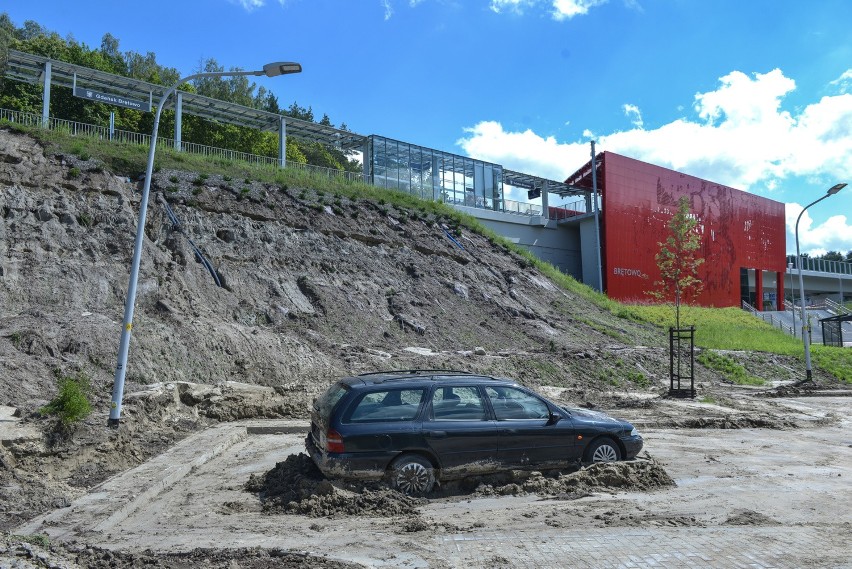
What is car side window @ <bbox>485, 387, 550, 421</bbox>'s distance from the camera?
8008 millimetres

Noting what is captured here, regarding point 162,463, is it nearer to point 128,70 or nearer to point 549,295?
point 549,295

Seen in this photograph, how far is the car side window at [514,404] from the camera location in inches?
315

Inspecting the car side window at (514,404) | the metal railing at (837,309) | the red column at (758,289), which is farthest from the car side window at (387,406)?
the red column at (758,289)

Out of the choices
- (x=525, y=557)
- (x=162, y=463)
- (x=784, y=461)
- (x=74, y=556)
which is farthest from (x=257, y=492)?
(x=784, y=461)

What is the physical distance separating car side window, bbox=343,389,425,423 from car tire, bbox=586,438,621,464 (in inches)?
102

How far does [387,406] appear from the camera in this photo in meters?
7.54

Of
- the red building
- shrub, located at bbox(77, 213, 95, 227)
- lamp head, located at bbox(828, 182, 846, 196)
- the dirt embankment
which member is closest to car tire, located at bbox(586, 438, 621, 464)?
the dirt embankment

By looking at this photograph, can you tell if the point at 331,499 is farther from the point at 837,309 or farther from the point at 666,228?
the point at 837,309

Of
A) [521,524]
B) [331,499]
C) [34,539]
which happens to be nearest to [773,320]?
[521,524]

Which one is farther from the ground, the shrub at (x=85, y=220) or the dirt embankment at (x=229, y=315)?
the shrub at (x=85, y=220)

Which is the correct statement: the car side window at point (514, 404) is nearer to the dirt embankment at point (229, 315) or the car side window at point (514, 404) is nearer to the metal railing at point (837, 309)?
the dirt embankment at point (229, 315)

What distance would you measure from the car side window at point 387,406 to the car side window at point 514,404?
1038mm

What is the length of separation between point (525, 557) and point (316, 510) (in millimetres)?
2571

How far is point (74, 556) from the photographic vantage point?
5.14 metres
